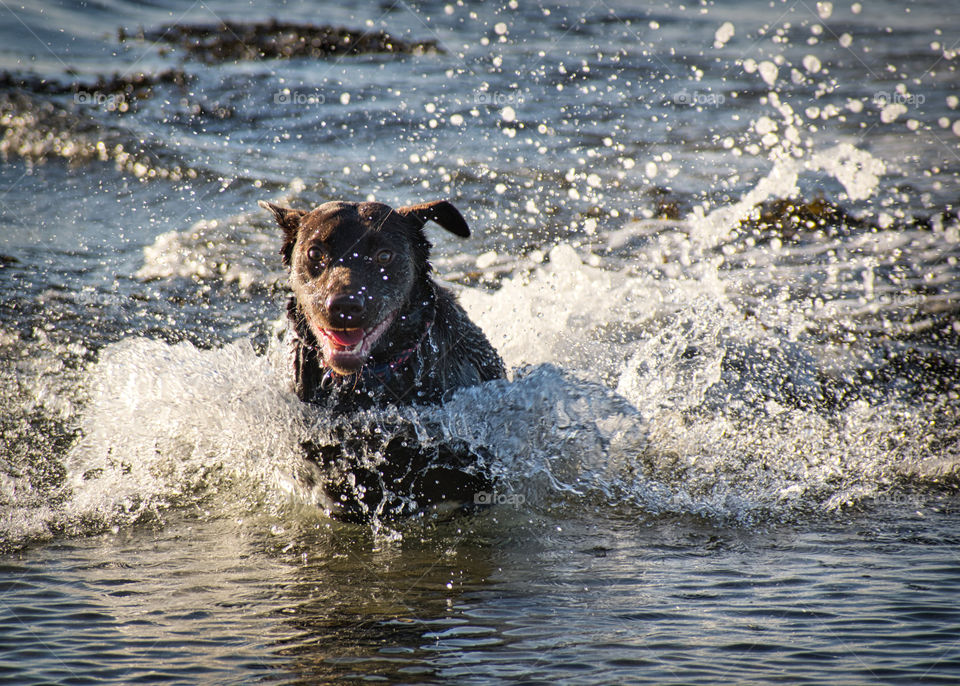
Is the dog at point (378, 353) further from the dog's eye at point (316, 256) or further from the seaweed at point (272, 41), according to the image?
the seaweed at point (272, 41)

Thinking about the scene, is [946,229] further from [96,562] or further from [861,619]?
[96,562]

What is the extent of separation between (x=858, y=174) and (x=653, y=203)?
2963mm

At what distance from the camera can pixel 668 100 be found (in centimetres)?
1457

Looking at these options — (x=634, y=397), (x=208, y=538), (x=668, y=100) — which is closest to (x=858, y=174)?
(x=668, y=100)
